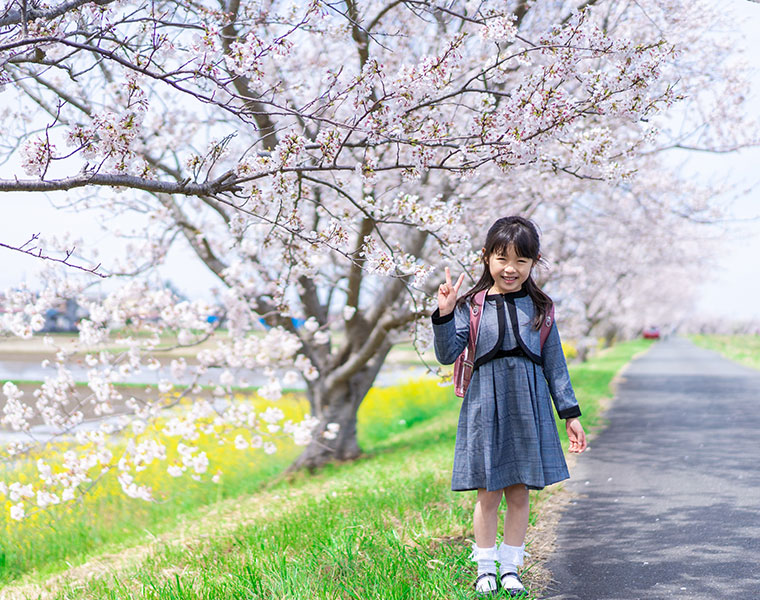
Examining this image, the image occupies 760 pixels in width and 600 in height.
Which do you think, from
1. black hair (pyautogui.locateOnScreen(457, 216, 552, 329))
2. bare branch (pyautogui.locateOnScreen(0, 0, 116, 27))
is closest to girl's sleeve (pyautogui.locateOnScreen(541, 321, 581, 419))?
black hair (pyautogui.locateOnScreen(457, 216, 552, 329))

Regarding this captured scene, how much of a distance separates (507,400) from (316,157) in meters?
1.64

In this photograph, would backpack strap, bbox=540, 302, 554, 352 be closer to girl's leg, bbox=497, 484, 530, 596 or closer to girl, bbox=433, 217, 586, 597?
girl, bbox=433, 217, 586, 597

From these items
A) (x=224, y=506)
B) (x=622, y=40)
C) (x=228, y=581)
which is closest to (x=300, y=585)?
(x=228, y=581)

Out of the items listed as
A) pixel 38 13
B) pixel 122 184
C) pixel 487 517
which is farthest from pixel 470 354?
pixel 38 13

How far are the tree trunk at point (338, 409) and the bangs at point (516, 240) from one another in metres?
5.34

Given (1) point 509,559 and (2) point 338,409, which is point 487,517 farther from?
(2) point 338,409

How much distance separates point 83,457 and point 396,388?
10.2 m

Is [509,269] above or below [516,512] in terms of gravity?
above

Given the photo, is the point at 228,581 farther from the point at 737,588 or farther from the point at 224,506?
the point at 224,506

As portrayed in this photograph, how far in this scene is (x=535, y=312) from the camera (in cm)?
304

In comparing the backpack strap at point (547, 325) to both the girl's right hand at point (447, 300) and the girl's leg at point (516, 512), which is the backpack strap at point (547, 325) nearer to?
the girl's right hand at point (447, 300)

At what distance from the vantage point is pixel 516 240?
2.93 metres

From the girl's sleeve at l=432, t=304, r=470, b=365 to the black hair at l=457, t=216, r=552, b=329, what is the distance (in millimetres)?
82

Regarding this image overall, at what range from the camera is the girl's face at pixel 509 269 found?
2963mm
